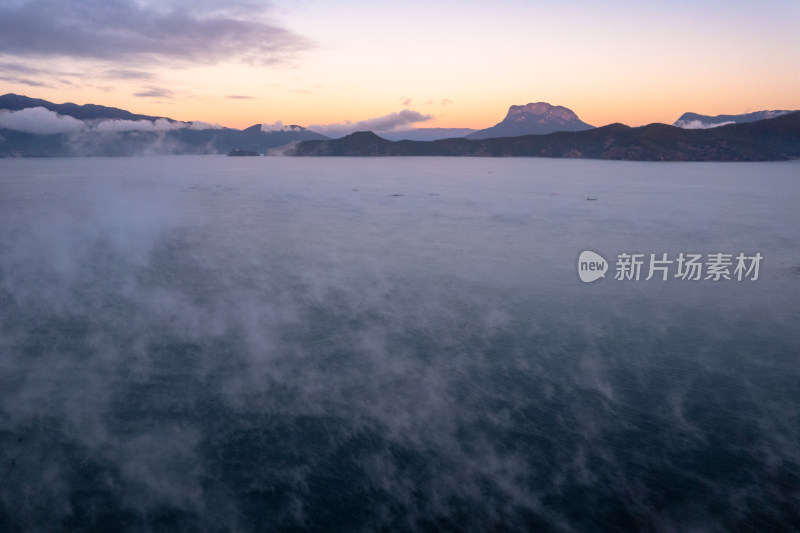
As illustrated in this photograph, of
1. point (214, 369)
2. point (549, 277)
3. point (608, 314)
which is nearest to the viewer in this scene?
point (214, 369)

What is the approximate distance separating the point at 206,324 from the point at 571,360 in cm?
1234

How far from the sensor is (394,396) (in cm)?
1139

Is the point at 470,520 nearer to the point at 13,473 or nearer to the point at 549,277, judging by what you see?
the point at 13,473

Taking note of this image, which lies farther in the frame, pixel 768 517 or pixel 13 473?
pixel 13 473

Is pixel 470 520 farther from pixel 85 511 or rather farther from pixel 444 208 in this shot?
pixel 444 208

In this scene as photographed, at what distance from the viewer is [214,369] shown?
496 inches

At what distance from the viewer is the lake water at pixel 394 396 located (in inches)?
317

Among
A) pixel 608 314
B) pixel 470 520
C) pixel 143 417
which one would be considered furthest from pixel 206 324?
pixel 608 314

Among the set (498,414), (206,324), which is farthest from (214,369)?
(498,414)

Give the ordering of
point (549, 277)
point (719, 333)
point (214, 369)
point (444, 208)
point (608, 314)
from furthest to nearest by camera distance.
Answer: point (444, 208) → point (549, 277) → point (608, 314) → point (719, 333) → point (214, 369)

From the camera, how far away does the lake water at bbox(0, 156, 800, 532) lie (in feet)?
26.4

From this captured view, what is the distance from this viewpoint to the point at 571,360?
43.3 feet

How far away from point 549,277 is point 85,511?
19223 millimetres

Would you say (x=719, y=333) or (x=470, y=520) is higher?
(x=719, y=333)
